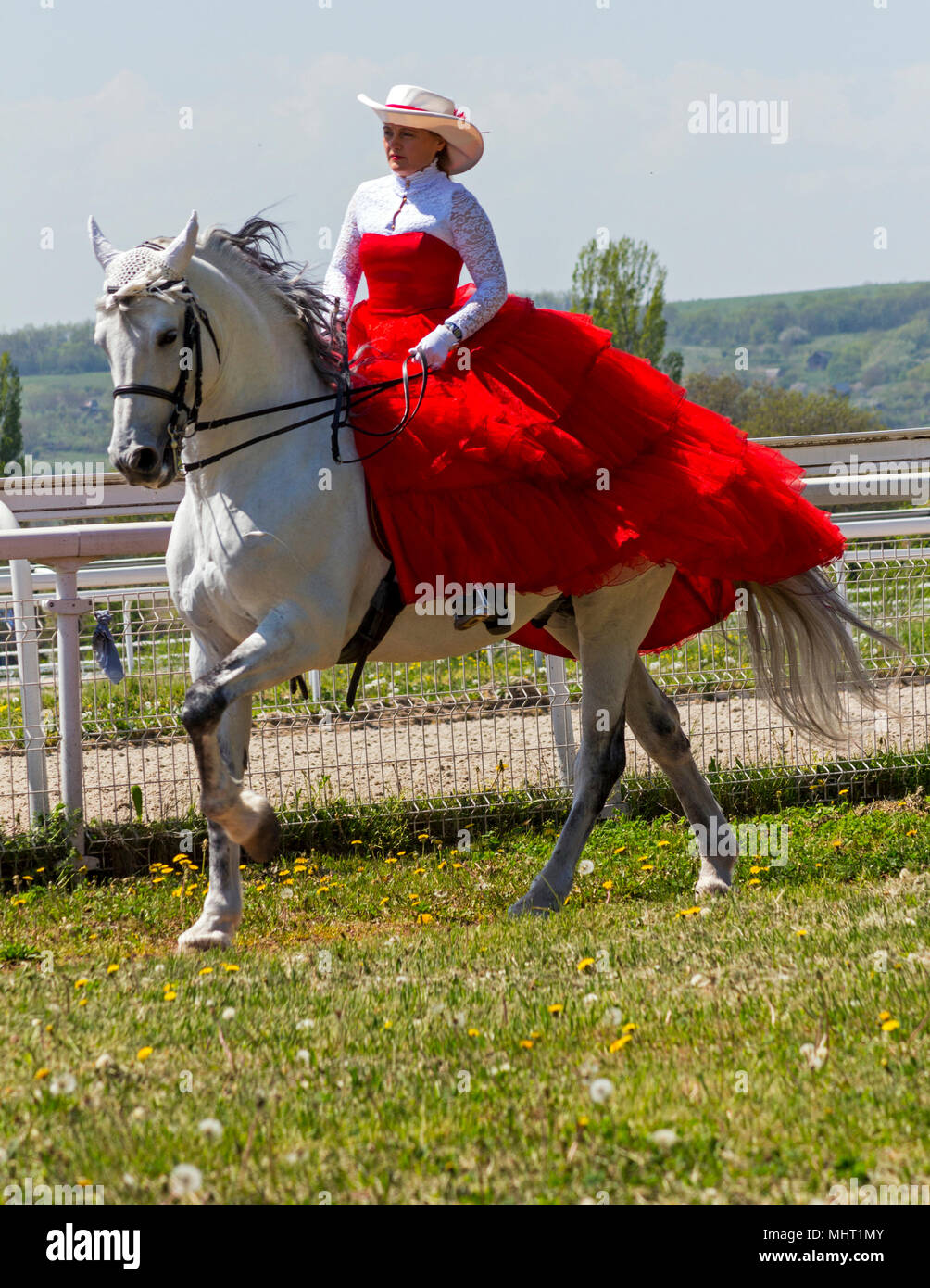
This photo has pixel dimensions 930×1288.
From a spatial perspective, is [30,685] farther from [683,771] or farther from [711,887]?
[711,887]

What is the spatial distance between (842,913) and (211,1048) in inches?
101

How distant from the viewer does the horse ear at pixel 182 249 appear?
4734mm

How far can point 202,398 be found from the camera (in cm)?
505

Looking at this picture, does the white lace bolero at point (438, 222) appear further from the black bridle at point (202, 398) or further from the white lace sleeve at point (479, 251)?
the black bridle at point (202, 398)

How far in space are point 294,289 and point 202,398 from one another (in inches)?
26.3

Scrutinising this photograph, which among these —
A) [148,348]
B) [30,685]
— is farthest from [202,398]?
[30,685]

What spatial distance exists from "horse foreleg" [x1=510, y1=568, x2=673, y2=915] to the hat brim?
6.38 ft

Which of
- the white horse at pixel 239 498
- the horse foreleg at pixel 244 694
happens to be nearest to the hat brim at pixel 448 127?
the white horse at pixel 239 498

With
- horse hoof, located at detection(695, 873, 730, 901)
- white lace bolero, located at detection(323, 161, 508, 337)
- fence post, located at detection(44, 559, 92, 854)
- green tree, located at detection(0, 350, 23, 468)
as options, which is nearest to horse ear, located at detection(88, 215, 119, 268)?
white lace bolero, located at detection(323, 161, 508, 337)

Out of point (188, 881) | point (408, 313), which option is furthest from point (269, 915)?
point (408, 313)

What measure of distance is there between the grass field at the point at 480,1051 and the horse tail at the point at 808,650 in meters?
0.83

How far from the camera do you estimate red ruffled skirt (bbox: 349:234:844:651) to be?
5.25 metres

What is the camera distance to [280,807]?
24.6ft

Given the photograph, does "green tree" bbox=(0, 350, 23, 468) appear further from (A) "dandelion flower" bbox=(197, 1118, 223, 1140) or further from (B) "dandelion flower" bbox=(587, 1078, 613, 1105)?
(B) "dandelion flower" bbox=(587, 1078, 613, 1105)
